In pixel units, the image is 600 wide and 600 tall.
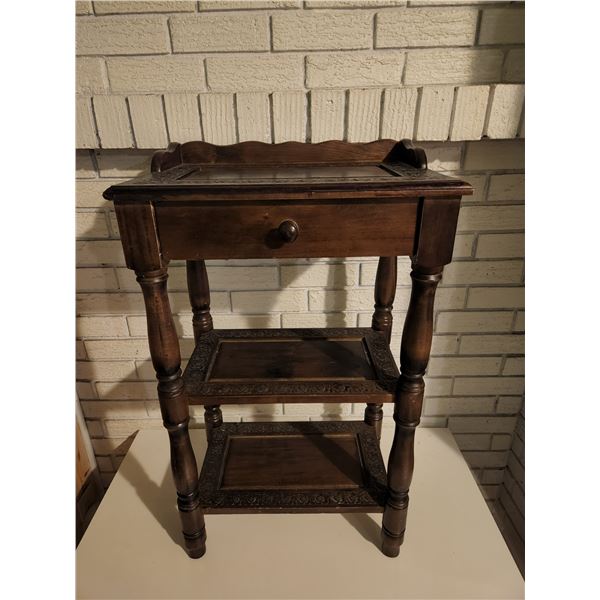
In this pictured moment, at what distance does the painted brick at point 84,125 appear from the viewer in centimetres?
104

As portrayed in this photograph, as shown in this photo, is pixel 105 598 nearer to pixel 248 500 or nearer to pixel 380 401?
pixel 248 500

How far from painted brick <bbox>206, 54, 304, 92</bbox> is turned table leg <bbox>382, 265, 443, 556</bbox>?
62 centimetres

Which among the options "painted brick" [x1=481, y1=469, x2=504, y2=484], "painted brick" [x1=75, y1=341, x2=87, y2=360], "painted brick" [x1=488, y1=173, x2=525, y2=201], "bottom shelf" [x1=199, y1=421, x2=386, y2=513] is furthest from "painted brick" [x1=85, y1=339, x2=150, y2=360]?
"painted brick" [x1=481, y1=469, x2=504, y2=484]

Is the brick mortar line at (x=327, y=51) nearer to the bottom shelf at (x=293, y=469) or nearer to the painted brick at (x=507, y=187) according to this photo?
the painted brick at (x=507, y=187)

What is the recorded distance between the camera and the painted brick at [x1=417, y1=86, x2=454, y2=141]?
1026 mm

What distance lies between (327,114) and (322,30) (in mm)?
191

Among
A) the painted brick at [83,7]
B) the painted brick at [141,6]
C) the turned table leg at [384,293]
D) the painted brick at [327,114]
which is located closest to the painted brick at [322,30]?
the painted brick at [327,114]

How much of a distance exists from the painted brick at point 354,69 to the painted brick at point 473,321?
0.69 meters

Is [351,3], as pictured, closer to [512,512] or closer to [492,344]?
[492,344]

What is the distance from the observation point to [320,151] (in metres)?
1.05
